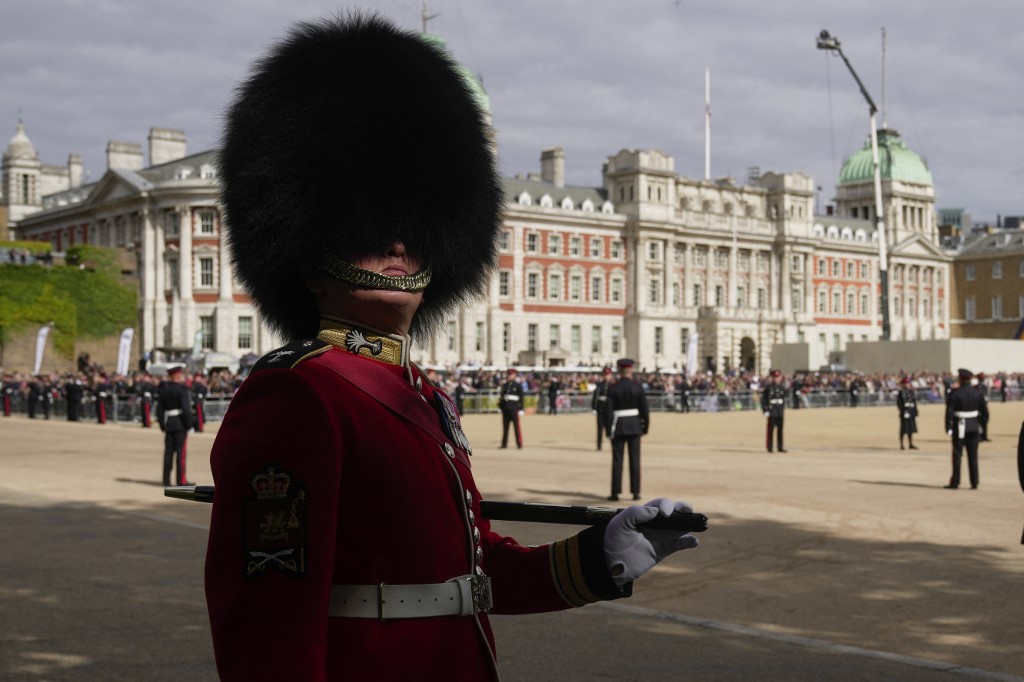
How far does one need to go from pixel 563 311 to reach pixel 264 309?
78.9m

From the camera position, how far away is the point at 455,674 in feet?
8.45

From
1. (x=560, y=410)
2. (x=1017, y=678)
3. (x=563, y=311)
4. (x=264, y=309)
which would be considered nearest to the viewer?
(x=264, y=309)

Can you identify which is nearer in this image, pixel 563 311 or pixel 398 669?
pixel 398 669

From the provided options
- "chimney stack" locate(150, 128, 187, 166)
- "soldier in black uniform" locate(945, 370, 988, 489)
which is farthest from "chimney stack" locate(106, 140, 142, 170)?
"soldier in black uniform" locate(945, 370, 988, 489)

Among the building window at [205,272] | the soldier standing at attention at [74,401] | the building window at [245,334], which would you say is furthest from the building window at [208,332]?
Answer: the soldier standing at attention at [74,401]

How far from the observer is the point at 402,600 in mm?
2533

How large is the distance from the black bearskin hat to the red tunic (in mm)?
399

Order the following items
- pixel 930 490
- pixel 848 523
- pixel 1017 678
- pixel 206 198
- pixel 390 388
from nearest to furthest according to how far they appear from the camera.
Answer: pixel 390 388 → pixel 1017 678 → pixel 848 523 → pixel 930 490 → pixel 206 198

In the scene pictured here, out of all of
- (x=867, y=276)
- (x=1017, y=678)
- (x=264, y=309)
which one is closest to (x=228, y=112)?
(x=264, y=309)

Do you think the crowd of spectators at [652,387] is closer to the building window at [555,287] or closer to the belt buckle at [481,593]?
the building window at [555,287]

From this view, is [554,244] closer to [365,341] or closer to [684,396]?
[684,396]

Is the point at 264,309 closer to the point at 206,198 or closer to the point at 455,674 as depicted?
the point at 455,674

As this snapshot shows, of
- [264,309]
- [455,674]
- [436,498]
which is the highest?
[264,309]

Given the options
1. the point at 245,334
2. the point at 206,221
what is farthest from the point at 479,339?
the point at 206,221
